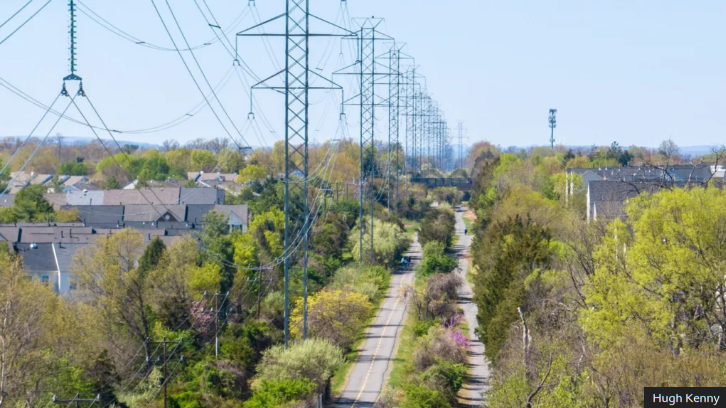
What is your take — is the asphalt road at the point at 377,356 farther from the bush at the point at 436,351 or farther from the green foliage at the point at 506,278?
the green foliage at the point at 506,278

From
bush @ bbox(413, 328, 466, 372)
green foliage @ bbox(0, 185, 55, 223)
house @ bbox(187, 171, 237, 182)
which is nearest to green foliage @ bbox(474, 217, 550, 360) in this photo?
bush @ bbox(413, 328, 466, 372)

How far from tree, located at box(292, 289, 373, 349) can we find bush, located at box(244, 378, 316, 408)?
11483mm

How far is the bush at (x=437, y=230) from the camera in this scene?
258 ft

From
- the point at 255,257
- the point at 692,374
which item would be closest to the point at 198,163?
the point at 255,257

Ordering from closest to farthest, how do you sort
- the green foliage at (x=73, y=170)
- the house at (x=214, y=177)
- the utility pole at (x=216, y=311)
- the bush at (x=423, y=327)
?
the utility pole at (x=216, y=311) → the bush at (x=423, y=327) → the house at (x=214, y=177) → the green foliage at (x=73, y=170)

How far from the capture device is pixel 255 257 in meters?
59.0

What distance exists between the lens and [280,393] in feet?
110

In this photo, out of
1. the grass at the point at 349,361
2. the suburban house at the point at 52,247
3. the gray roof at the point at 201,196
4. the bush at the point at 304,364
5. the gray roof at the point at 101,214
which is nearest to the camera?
the bush at the point at 304,364

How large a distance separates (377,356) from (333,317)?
272 cm

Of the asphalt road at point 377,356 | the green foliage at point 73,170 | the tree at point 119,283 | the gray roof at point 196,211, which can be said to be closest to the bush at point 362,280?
the asphalt road at point 377,356

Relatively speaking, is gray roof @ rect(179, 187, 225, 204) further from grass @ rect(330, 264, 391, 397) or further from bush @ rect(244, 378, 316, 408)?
bush @ rect(244, 378, 316, 408)

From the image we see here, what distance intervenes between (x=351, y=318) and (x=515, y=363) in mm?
20446

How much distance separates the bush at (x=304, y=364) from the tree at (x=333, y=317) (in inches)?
321

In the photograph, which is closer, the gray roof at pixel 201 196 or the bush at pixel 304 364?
the bush at pixel 304 364
